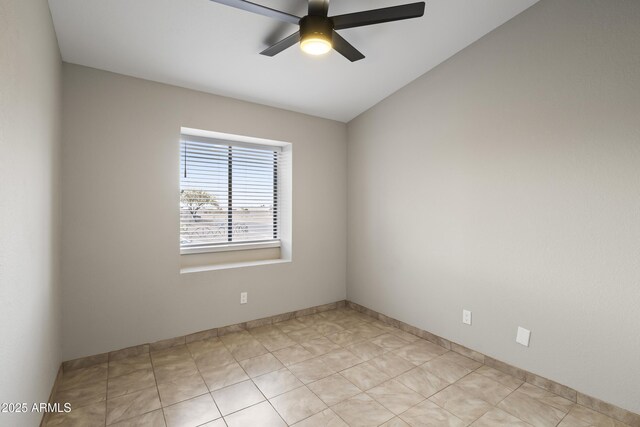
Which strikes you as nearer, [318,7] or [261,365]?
[318,7]

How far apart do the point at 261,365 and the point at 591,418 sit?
2.34 metres

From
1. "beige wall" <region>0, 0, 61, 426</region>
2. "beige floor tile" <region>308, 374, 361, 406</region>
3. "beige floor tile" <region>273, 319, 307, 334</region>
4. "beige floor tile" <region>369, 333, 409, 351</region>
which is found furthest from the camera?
"beige floor tile" <region>273, 319, 307, 334</region>

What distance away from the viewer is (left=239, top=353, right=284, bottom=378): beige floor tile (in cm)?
249

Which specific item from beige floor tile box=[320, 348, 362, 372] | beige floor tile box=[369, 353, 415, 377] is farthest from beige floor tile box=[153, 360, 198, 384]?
beige floor tile box=[369, 353, 415, 377]

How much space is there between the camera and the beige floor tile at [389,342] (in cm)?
297

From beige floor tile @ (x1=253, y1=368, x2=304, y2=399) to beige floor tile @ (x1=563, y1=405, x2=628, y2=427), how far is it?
184cm

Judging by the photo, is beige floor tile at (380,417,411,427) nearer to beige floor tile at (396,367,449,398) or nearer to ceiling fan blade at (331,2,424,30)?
beige floor tile at (396,367,449,398)

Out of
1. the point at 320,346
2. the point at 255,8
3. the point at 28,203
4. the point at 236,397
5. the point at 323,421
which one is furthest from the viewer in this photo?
the point at 320,346

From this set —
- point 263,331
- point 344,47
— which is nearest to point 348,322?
point 263,331

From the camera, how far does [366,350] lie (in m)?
2.89

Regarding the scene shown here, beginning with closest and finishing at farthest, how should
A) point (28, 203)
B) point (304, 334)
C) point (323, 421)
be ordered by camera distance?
point (28, 203), point (323, 421), point (304, 334)

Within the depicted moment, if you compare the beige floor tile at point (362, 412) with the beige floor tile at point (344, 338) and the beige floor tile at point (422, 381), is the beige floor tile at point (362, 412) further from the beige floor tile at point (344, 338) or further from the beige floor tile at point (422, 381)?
the beige floor tile at point (344, 338)

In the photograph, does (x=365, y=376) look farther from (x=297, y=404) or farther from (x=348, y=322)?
(x=348, y=322)

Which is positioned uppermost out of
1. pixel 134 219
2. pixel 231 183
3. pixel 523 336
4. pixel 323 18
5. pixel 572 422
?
pixel 323 18
